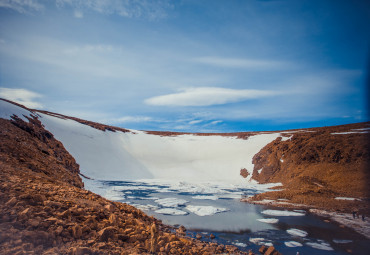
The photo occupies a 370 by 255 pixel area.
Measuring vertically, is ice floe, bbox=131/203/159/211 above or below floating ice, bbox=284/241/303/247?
below

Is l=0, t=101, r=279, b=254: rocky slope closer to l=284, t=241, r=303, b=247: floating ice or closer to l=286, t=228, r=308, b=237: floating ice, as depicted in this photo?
l=284, t=241, r=303, b=247: floating ice

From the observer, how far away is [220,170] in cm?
3625

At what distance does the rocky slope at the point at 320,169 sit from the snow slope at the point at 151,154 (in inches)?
168

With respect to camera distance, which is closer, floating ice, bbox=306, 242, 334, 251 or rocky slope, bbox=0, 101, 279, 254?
rocky slope, bbox=0, 101, 279, 254

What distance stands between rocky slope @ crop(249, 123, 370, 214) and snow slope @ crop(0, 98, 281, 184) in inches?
168

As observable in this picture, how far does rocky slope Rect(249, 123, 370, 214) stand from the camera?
16.2 m

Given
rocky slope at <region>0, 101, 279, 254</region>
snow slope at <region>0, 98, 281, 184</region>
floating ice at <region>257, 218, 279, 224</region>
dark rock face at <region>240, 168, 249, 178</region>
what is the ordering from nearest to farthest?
rocky slope at <region>0, 101, 279, 254</region>
floating ice at <region>257, 218, 279, 224</region>
snow slope at <region>0, 98, 281, 184</region>
dark rock face at <region>240, 168, 249, 178</region>

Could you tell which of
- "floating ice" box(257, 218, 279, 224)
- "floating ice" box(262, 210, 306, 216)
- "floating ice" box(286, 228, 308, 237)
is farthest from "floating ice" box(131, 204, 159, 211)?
"floating ice" box(286, 228, 308, 237)

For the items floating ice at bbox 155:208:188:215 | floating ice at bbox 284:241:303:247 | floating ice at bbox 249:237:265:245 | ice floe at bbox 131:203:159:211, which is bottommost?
ice floe at bbox 131:203:159:211

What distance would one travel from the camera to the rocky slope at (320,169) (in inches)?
638

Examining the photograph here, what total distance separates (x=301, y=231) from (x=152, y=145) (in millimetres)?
37603

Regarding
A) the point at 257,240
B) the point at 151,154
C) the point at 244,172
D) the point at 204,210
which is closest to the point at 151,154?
the point at 151,154

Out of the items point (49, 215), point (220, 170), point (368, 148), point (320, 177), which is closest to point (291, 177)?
point (320, 177)

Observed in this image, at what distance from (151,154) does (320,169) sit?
28.0 meters
